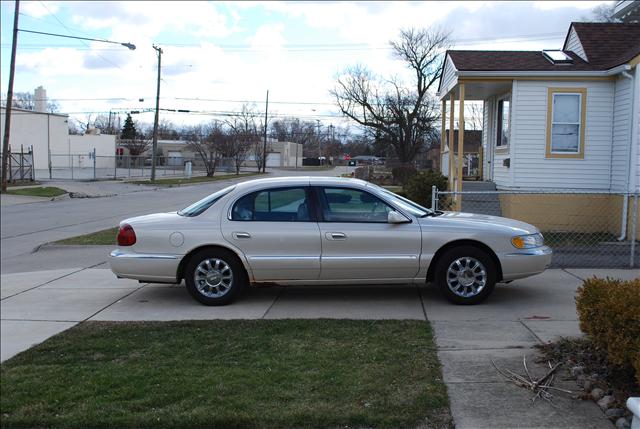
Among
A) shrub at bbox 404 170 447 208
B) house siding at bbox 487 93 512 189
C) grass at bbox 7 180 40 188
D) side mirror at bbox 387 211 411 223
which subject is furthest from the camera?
grass at bbox 7 180 40 188

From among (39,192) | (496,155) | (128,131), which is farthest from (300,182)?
(128,131)

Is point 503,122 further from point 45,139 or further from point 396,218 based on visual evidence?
point 45,139

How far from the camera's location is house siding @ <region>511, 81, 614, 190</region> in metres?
13.6

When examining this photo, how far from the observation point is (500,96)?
16.4 metres

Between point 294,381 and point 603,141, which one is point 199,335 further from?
point 603,141

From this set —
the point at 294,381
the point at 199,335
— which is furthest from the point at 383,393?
the point at 199,335

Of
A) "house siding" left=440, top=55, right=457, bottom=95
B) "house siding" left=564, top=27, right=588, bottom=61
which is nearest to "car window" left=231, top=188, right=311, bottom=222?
"house siding" left=440, top=55, right=457, bottom=95

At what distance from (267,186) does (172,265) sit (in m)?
1.49

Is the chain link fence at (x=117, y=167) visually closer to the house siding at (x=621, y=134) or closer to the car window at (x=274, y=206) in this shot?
the house siding at (x=621, y=134)

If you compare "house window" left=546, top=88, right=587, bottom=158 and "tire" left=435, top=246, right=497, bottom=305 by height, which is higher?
"house window" left=546, top=88, right=587, bottom=158

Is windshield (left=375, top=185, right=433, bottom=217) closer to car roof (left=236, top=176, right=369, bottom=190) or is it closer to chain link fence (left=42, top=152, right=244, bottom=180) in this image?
car roof (left=236, top=176, right=369, bottom=190)

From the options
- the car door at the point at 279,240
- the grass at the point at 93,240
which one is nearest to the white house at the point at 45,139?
the grass at the point at 93,240

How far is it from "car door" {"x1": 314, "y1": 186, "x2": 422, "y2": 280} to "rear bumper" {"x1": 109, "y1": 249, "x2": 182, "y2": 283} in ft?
5.92

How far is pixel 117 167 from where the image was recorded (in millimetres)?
70062
